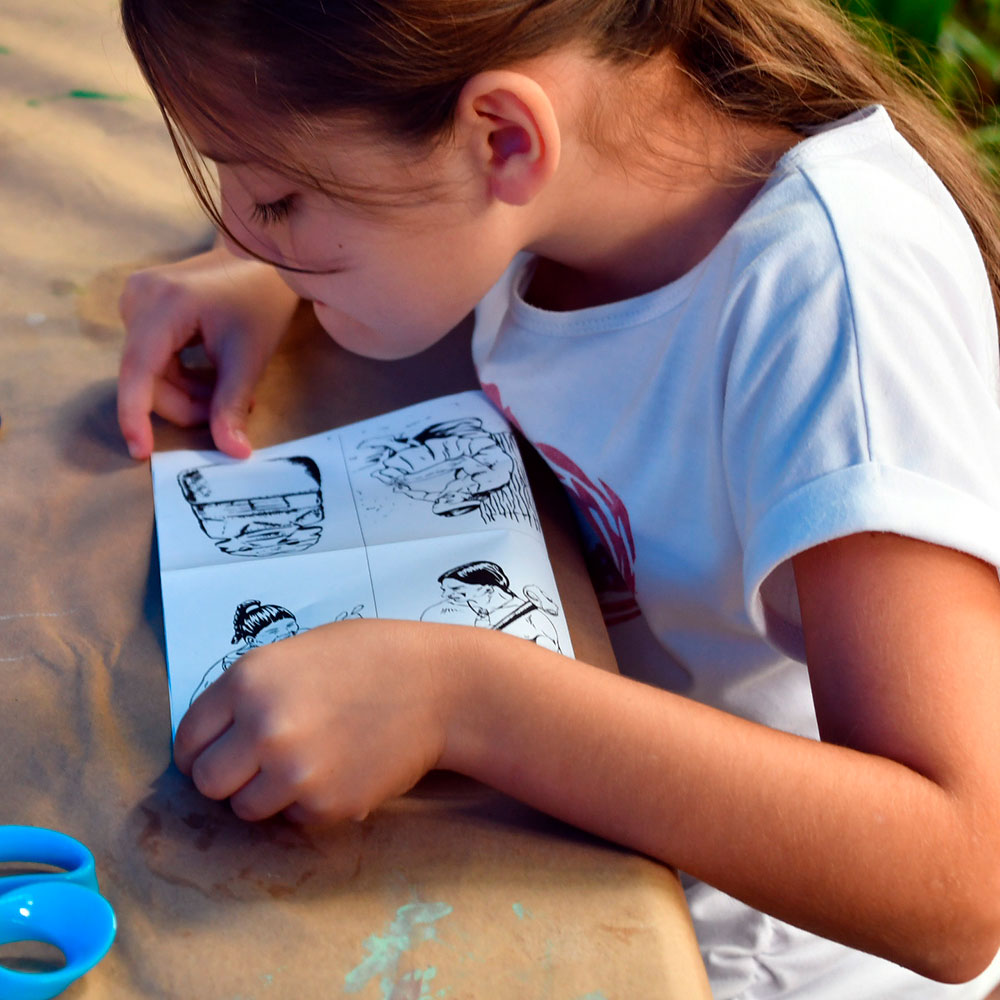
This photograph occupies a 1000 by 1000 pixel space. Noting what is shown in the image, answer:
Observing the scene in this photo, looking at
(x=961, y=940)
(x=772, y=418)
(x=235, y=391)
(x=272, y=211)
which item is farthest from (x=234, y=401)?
(x=961, y=940)

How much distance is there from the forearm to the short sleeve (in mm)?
105

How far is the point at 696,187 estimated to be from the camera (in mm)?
705

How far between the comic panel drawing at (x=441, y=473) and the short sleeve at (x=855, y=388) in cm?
15

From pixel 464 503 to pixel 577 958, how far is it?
1.01ft

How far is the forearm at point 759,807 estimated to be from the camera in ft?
1.64

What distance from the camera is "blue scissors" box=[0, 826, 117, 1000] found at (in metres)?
0.43

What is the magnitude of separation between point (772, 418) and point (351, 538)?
0.87ft

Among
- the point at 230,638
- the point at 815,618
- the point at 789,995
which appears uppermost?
the point at 815,618

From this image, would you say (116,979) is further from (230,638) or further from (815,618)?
(815,618)

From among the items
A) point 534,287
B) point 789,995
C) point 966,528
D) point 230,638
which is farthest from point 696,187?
point 789,995

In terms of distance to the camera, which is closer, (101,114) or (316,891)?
(316,891)

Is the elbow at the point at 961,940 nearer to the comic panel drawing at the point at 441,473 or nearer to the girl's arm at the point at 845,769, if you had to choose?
the girl's arm at the point at 845,769

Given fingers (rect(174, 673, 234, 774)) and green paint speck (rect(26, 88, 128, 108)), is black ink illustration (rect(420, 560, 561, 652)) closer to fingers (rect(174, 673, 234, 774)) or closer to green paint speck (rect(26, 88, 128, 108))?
fingers (rect(174, 673, 234, 774))

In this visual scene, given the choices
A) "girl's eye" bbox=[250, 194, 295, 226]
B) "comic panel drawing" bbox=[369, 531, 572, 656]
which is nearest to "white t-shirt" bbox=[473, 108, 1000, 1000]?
"comic panel drawing" bbox=[369, 531, 572, 656]
